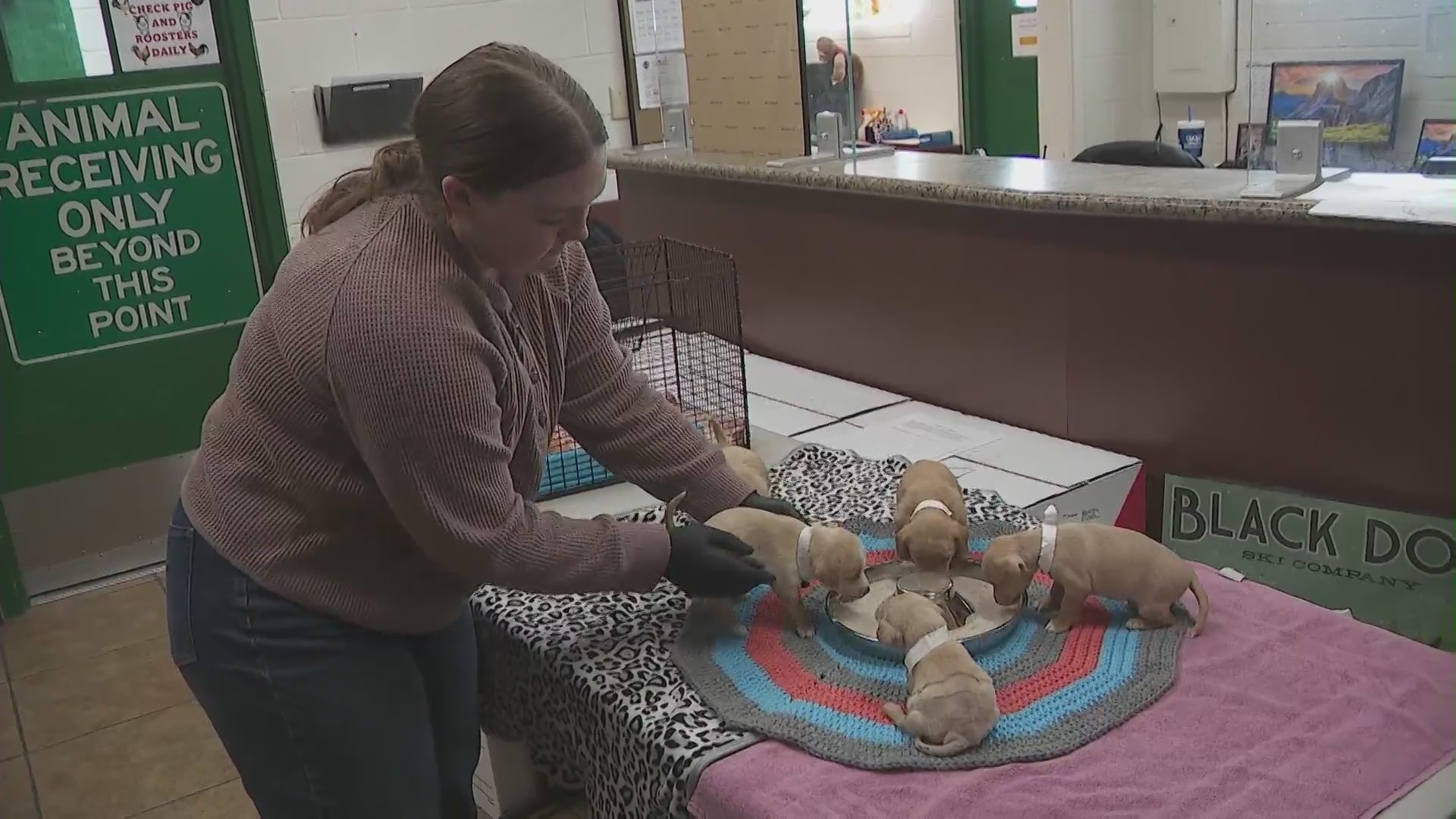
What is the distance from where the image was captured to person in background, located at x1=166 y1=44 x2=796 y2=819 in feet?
3.53

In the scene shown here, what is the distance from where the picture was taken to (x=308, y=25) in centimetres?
314

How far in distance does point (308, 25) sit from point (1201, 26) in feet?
10.0

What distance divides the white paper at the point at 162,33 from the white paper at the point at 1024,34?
10.5ft

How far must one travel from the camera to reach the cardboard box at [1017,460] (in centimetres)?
201

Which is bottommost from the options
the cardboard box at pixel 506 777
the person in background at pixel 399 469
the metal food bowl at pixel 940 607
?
the cardboard box at pixel 506 777

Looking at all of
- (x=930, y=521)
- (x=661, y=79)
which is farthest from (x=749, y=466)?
(x=661, y=79)

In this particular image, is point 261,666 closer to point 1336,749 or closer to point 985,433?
point 1336,749

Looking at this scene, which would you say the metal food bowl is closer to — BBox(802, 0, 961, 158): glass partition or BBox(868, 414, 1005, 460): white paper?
BBox(868, 414, 1005, 460): white paper

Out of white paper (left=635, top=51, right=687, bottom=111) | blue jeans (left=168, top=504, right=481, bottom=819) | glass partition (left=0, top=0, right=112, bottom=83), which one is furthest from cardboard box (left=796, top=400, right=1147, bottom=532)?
glass partition (left=0, top=0, right=112, bottom=83)

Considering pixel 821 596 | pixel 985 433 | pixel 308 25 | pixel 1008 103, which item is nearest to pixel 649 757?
pixel 821 596

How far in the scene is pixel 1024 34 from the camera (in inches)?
196

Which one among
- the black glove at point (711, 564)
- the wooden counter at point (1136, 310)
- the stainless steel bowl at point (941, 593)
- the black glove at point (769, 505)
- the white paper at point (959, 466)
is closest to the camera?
the black glove at point (711, 564)

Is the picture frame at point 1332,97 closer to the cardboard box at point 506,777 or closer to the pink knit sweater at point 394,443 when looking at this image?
the pink knit sweater at point 394,443

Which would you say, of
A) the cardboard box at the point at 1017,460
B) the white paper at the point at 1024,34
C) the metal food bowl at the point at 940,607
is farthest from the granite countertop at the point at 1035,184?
the white paper at the point at 1024,34
